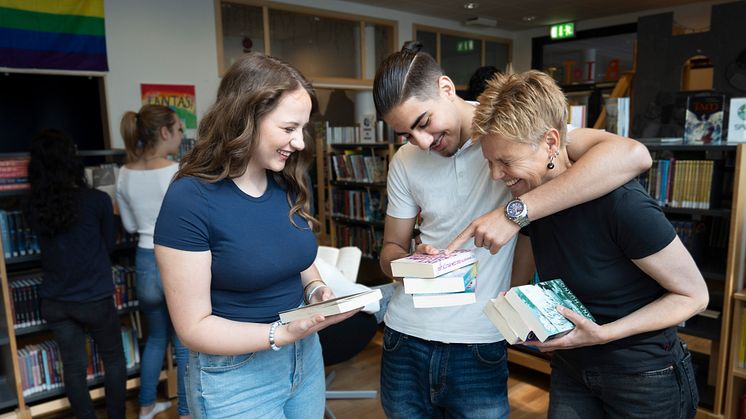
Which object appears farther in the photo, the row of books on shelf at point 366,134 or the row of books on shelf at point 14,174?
the row of books on shelf at point 366,134

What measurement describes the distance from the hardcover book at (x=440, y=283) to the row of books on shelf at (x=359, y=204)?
3.76 m

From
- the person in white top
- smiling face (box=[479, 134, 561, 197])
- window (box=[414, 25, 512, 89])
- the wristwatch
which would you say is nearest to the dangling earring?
smiling face (box=[479, 134, 561, 197])

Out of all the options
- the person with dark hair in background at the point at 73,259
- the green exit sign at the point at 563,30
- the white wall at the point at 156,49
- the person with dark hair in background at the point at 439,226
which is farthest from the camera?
the green exit sign at the point at 563,30

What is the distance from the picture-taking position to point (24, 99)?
515 centimetres

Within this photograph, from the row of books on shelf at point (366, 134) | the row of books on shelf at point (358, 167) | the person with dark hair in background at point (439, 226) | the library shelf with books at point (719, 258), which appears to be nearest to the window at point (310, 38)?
the row of books on shelf at point (366, 134)

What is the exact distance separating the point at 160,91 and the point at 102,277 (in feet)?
11.2

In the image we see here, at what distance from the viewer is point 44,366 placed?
307 cm

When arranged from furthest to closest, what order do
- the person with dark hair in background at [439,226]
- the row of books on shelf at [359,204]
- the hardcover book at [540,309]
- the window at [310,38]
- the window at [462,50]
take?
the window at [462,50] < the window at [310,38] < the row of books on shelf at [359,204] < the person with dark hair in background at [439,226] < the hardcover book at [540,309]

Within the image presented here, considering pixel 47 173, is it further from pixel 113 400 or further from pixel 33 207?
pixel 113 400

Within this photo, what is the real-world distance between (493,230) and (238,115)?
2.21ft

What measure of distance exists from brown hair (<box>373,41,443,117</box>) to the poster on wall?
474cm

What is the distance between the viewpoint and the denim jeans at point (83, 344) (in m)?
2.79

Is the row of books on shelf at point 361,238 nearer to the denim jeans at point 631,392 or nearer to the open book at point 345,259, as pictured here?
the open book at point 345,259

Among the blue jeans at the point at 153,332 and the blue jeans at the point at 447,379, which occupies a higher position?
the blue jeans at the point at 447,379
